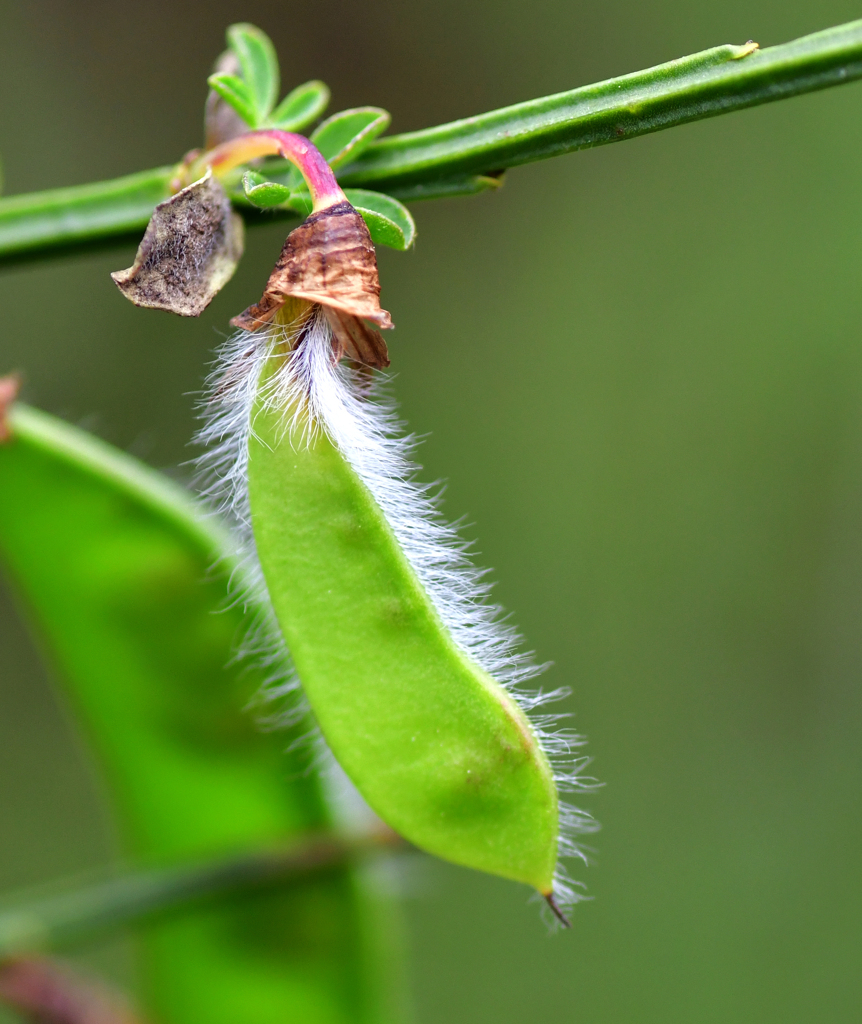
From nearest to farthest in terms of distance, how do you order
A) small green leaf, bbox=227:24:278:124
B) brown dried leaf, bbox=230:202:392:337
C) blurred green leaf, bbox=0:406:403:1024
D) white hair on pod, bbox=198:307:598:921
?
brown dried leaf, bbox=230:202:392:337 < white hair on pod, bbox=198:307:598:921 < small green leaf, bbox=227:24:278:124 < blurred green leaf, bbox=0:406:403:1024

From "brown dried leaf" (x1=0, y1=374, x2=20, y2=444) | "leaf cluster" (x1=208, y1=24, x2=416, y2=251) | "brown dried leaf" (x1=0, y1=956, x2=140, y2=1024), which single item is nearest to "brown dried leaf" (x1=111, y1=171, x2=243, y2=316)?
"leaf cluster" (x1=208, y1=24, x2=416, y2=251)

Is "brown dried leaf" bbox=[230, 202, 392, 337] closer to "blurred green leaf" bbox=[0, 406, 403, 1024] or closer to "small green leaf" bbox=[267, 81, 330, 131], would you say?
"small green leaf" bbox=[267, 81, 330, 131]

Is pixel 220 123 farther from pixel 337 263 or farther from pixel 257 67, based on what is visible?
pixel 337 263

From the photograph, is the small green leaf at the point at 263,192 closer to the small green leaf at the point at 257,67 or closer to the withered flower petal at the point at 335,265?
the withered flower petal at the point at 335,265

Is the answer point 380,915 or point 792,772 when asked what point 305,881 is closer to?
point 380,915

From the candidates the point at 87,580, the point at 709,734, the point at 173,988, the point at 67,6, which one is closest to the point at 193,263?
the point at 87,580

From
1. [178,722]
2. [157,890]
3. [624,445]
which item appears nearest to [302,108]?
[178,722]
